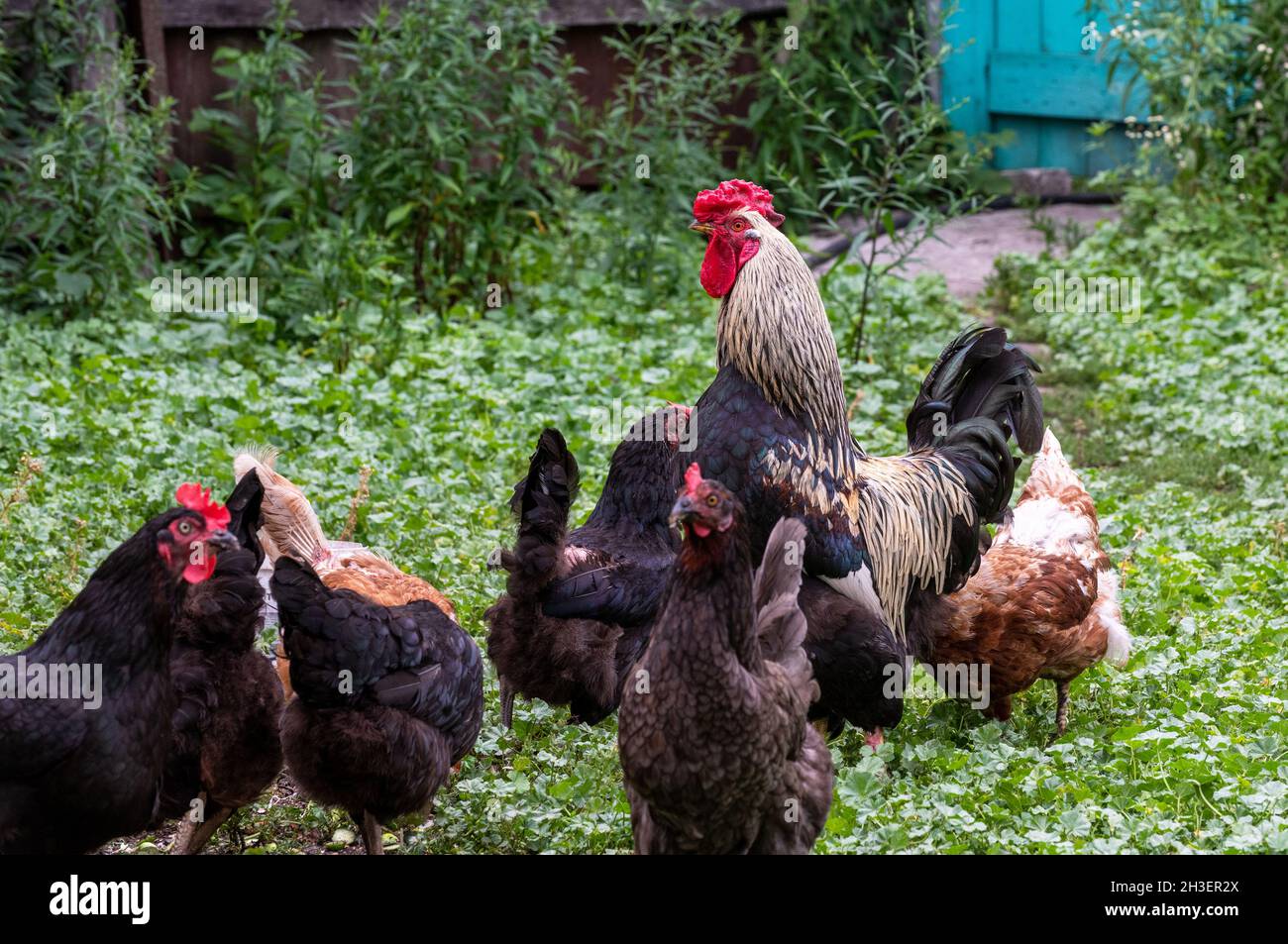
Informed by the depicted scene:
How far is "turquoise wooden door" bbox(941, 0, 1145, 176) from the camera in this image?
42.7 ft

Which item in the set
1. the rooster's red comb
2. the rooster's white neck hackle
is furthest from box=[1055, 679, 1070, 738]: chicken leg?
the rooster's red comb

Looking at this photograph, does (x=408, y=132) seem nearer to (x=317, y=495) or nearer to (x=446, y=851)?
(x=317, y=495)

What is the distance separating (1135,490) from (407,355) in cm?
454

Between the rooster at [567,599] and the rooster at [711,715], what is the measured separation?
106 cm

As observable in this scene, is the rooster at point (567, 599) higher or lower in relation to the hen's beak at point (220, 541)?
lower

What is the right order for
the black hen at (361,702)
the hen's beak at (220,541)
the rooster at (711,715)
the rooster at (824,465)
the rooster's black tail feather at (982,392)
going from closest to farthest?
the rooster at (711,715)
the hen's beak at (220,541)
the black hen at (361,702)
the rooster at (824,465)
the rooster's black tail feather at (982,392)

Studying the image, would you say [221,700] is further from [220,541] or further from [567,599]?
[567,599]

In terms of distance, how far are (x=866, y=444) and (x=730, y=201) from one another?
10.9ft

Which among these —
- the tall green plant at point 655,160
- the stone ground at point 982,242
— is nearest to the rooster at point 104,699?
the tall green plant at point 655,160

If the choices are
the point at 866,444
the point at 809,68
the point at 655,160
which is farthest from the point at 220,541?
the point at 809,68

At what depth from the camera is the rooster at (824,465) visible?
202 inches

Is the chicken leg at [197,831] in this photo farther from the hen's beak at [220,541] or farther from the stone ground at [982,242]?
the stone ground at [982,242]

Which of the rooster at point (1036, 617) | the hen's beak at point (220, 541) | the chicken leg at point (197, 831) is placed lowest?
the chicken leg at point (197, 831)
